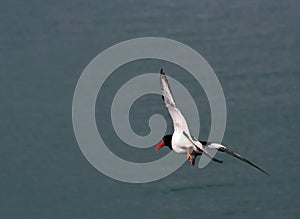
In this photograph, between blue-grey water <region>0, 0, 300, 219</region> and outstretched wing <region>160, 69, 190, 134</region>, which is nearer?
outstretched wing <region>160, 69, 190, 134</region>

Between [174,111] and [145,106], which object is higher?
[145,106]

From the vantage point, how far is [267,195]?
2609cm

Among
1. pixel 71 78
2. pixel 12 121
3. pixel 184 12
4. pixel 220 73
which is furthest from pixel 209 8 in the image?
pixel 12 121

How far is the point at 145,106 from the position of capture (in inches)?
1135

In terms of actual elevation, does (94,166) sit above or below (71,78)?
below

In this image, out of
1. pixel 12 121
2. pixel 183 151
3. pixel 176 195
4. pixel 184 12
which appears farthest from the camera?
pixel 184 12

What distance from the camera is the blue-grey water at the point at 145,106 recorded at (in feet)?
84.8

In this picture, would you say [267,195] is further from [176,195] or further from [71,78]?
[71,78]

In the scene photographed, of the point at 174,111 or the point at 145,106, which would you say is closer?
the point at 174,111

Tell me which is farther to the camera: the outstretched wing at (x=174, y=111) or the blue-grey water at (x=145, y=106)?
the blue-grey water at (x=145, y=106)

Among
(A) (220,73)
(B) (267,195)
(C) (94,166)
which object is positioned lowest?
(B) (267,195)

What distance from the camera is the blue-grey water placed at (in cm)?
2584

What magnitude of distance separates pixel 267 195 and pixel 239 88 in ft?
14.6

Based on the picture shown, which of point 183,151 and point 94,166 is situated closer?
point 183,151
